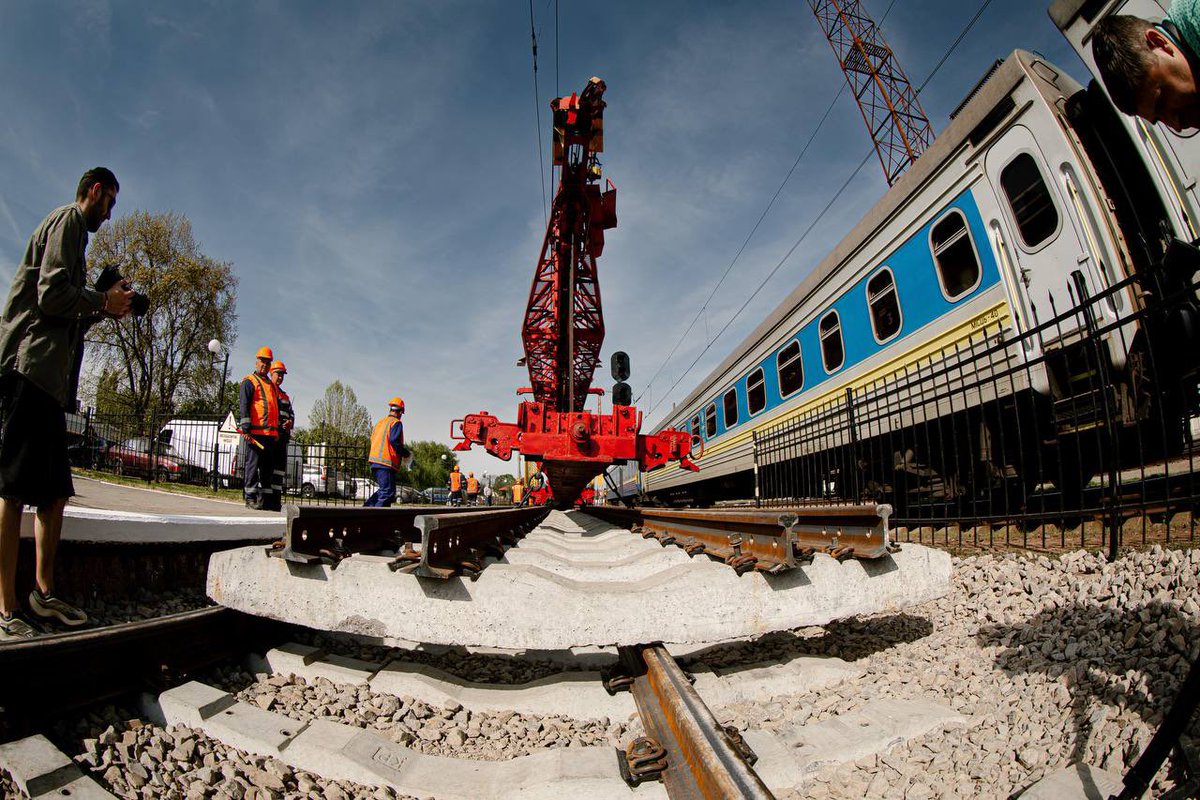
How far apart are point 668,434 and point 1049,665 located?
6.02m

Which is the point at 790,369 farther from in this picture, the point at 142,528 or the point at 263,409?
the point at 142,528

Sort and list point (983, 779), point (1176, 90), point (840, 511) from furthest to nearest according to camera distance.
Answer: point (840, 511)
point (983, 779)
point (1176, 90)

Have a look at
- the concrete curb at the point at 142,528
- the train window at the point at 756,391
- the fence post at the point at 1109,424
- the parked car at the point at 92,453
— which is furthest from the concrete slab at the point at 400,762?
the parked car at the point at 92,453

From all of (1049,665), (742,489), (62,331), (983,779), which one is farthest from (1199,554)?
(742,489)

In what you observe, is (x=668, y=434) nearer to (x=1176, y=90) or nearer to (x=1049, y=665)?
(x=1049, y=665)

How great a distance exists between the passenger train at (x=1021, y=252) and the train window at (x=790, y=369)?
102 cm

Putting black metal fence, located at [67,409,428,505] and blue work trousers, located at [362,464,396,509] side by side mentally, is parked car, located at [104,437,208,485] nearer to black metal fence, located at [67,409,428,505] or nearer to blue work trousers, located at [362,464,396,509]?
black metal fence, located at [67,409,428,505]

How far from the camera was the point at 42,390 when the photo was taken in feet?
7.57

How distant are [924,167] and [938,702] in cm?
515

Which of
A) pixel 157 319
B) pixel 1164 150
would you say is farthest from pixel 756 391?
pixel 157 319

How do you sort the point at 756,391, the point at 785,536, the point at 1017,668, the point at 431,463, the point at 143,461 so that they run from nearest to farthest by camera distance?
the point at 1017,668 < the point at 785,536 < the point at 756,391 < the point at 143,461 < the point at 431,463

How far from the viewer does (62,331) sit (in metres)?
2.41

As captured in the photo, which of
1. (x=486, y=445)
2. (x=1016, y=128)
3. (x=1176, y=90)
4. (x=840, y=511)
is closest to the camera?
(x=1176, y=90)

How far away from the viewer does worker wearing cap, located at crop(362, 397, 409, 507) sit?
777 centimetres
